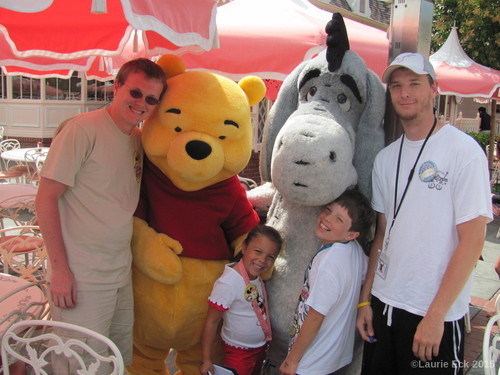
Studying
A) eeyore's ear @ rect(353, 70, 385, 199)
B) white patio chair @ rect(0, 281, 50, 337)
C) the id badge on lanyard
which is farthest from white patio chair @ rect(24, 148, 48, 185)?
the id badge on lanyard

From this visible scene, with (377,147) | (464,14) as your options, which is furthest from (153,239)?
(464,14)

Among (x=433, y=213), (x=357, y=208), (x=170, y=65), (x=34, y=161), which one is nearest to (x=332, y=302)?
(x=357, y=208)

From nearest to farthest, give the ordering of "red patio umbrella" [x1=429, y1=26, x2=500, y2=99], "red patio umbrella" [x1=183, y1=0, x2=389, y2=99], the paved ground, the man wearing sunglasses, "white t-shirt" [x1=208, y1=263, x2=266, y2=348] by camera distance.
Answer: the man wearing sunglasses < "white t-shirt" [x1=208, y1=263, x2=266, y2=348] < "red patio umbrella" [x1=183, y1=0, x2=389, y2=99] < the paved ground < "red patio umbrella" [x1=429, y1=26, x2=500, y2=99]

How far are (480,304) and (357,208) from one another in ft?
11.7

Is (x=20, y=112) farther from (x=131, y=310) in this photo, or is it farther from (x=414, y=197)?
(x=414, y=197)

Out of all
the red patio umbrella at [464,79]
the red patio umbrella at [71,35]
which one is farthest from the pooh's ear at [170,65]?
the red patio umbrella at [464,79]

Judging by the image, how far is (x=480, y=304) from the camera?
506cm

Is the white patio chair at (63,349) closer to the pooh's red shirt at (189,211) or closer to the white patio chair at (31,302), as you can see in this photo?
the white patio chair at (31,302)

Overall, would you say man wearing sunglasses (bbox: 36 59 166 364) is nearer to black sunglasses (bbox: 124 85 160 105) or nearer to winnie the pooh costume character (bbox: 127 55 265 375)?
black sunglasses (bbox: 124 85 160 105)

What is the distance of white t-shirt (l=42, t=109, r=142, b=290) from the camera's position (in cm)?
208

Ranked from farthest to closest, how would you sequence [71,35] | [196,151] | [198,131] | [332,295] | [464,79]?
[464,79] < [71,35] < [198,131] < [196,151] < [332,295]

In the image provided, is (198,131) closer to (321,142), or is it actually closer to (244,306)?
(321,142)

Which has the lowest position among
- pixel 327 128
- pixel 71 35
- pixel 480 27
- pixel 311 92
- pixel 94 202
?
pixel 94 202

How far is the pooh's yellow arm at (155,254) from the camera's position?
2453 millimetres
